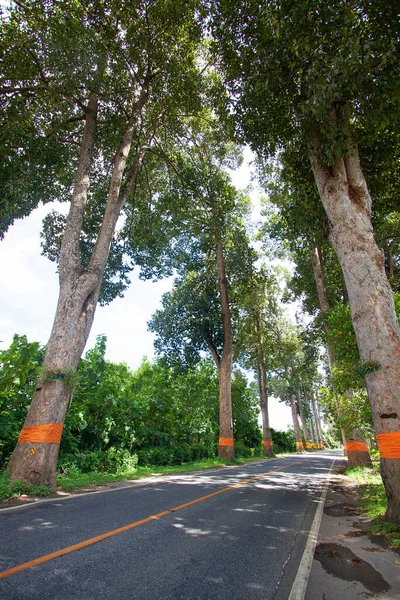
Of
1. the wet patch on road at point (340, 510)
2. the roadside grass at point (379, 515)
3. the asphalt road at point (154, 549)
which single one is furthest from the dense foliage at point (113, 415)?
the roadside grass at point (379, 515)

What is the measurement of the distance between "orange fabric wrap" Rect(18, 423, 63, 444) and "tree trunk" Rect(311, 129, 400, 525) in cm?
693

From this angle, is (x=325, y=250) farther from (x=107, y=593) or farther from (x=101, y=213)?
(x=107, y=593)

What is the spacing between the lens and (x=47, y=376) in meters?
7.98

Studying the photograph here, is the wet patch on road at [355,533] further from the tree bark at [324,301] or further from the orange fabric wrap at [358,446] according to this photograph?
the orange fabric wrap at [358,446]

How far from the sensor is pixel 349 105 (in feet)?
24.4

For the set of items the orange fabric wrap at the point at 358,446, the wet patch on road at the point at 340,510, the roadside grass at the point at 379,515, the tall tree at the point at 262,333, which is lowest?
the wet patch on road at the point at 340,510

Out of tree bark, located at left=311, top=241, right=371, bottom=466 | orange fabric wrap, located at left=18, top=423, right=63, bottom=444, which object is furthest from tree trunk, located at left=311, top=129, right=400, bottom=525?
tree bark, located at left=311, top=241, right=371, bottom=466

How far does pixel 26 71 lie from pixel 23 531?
12.3 meters

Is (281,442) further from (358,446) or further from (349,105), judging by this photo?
(349,105)

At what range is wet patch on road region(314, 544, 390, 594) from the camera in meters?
3.22

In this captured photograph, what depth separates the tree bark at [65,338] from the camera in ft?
23.9

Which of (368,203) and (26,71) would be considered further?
(26,71)

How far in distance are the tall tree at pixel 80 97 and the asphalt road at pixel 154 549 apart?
256cm

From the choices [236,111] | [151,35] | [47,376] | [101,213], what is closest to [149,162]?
[101,213]
